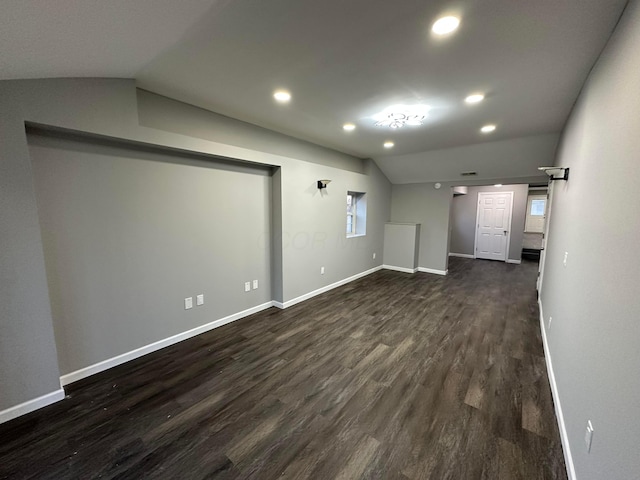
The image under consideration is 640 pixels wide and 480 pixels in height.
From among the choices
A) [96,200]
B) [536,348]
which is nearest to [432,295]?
[536,348]

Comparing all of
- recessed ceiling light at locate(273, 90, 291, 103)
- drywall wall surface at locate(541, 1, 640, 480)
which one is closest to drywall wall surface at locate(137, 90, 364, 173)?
recessed ceiling light at locate(273, 90, 291, 103)

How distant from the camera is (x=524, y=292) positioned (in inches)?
194

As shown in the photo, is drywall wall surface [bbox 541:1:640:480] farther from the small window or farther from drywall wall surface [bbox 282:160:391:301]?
the small window

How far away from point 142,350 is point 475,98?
421 cm

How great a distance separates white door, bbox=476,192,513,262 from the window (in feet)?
15.4

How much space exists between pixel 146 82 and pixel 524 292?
6.47 m

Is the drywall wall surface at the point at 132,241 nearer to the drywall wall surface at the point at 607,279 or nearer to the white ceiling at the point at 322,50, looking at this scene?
the white ceiling at the point at 322,50

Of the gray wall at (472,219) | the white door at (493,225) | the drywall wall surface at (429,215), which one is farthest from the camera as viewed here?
the white door at (493,225)

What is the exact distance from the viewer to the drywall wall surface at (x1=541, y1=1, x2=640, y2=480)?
995mm

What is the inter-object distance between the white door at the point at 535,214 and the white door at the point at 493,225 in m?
2.22

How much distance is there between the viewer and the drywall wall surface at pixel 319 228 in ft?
13.0

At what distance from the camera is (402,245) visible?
6.31 meters

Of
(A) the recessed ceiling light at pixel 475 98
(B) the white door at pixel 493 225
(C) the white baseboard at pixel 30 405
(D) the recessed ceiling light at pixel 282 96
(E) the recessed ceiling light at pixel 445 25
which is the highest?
(D) the recessed ceiling light at pixel 282 96

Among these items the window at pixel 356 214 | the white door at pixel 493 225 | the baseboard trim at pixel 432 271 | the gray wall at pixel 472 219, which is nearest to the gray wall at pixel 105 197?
the window at pixel 356 214
